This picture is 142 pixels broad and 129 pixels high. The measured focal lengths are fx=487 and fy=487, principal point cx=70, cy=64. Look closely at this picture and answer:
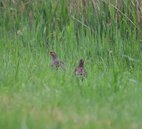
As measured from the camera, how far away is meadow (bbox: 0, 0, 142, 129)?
384cm

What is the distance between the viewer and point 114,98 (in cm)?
443

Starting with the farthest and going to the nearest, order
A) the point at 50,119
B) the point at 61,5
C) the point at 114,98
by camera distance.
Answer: the point at 61,5 < the point at 114,98 < the point at 50,119

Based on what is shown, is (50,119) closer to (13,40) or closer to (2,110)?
(2,110)

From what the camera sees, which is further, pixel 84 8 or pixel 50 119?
pixel 84 8

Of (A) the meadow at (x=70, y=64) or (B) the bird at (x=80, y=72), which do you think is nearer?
(A) the meadow at (x=70, y=64)

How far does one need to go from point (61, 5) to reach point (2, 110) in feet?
12.4

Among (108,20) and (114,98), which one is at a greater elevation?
(108,20)

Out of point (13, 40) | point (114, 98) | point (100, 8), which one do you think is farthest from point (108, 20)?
point (114, 98)

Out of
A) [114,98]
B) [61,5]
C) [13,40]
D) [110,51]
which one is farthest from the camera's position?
[61,5]

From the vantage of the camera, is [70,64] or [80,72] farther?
[70,64]

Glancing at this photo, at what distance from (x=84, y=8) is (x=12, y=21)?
1.14 metres

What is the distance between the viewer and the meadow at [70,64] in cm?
384

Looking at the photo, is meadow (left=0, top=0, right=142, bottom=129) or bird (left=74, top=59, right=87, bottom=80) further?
bird (left=74, top=59, right=87, bottom=80)

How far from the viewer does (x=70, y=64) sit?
6.21m
